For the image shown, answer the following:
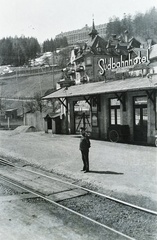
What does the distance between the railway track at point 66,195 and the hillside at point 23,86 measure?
→ 59.5 metres

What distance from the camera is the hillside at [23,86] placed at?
73.6 meters

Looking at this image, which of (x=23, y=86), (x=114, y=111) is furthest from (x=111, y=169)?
(x=23, y=86)

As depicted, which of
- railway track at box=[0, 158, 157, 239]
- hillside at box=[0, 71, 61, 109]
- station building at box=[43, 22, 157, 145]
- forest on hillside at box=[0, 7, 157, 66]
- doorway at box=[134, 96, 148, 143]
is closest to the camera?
railway track at box=[0, 158, 157, 239]

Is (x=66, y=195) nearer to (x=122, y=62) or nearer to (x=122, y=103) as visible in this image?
(x=122, y=103)

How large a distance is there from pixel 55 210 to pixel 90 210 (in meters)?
0.84

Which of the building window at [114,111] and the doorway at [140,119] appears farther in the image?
the building window at [114,111]

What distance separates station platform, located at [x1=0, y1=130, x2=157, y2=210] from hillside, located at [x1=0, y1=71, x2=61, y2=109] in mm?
53979

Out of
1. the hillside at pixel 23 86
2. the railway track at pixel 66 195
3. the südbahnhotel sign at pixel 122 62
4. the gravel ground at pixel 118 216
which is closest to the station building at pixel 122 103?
the südbahnhotel sign at pixel 122 62

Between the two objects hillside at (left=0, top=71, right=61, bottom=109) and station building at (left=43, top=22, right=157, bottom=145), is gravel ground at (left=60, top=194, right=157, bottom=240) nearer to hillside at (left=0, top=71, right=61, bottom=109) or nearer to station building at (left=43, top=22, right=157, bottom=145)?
station building at (left=43, top=22, right=157, bottom=145)

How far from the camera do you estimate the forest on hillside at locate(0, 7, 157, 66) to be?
80.8 metres

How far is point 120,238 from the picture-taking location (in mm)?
5430

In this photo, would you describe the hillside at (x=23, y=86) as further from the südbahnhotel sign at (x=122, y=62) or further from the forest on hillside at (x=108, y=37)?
the südbahnhotel sign at (x=122, y=62)

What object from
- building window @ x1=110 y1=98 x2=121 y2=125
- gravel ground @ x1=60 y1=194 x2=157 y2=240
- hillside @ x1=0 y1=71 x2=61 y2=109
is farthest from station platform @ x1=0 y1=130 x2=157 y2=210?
hillside @ x1=0 y1=71 x2=61 y2=109

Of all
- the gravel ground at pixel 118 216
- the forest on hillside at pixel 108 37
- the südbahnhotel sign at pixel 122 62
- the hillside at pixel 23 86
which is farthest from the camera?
the forest on hillside at pixel 108 37
